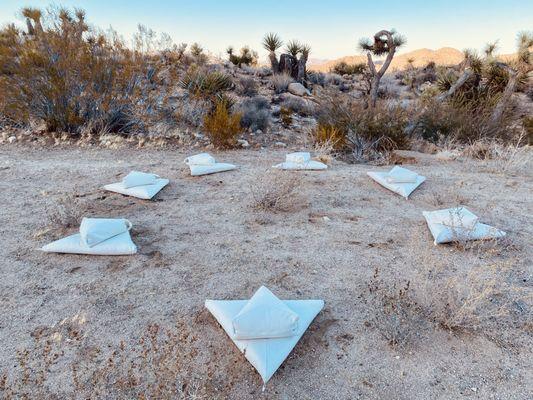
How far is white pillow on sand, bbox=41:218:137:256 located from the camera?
3.09 meters

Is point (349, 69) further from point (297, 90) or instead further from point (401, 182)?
point (401, 182)

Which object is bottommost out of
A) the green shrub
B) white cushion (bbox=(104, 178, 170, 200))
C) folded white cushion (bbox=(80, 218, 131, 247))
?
white cushion (bbox=(104, 178, 170, 200))

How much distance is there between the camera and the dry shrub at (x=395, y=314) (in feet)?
7.24

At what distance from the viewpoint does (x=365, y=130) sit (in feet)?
23.6

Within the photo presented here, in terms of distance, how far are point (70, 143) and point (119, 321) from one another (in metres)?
5.63

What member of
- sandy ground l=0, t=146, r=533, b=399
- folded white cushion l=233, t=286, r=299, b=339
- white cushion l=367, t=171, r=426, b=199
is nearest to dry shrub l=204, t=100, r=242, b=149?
sandy ground l=0, t=146, r=533, b=399

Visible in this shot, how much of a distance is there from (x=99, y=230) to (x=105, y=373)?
1509 millimetres

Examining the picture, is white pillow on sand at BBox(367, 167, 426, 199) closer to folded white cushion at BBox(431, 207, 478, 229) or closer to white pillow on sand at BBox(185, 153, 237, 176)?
folded white cushion at BBox(431, 207, 478, 229)

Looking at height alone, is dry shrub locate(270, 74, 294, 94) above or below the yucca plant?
below

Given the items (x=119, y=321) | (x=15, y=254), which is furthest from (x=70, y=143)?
(x=119, y=321)

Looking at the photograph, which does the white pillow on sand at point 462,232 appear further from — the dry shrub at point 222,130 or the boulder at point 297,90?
the boulder at point 297,90

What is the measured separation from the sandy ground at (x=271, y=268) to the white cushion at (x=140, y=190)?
3.0 inches

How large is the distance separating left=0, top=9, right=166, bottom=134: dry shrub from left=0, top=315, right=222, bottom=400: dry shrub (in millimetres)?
6111

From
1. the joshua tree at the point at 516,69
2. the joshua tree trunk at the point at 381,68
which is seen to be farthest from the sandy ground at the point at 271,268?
the joshua tree trunk at the point at 381,68
